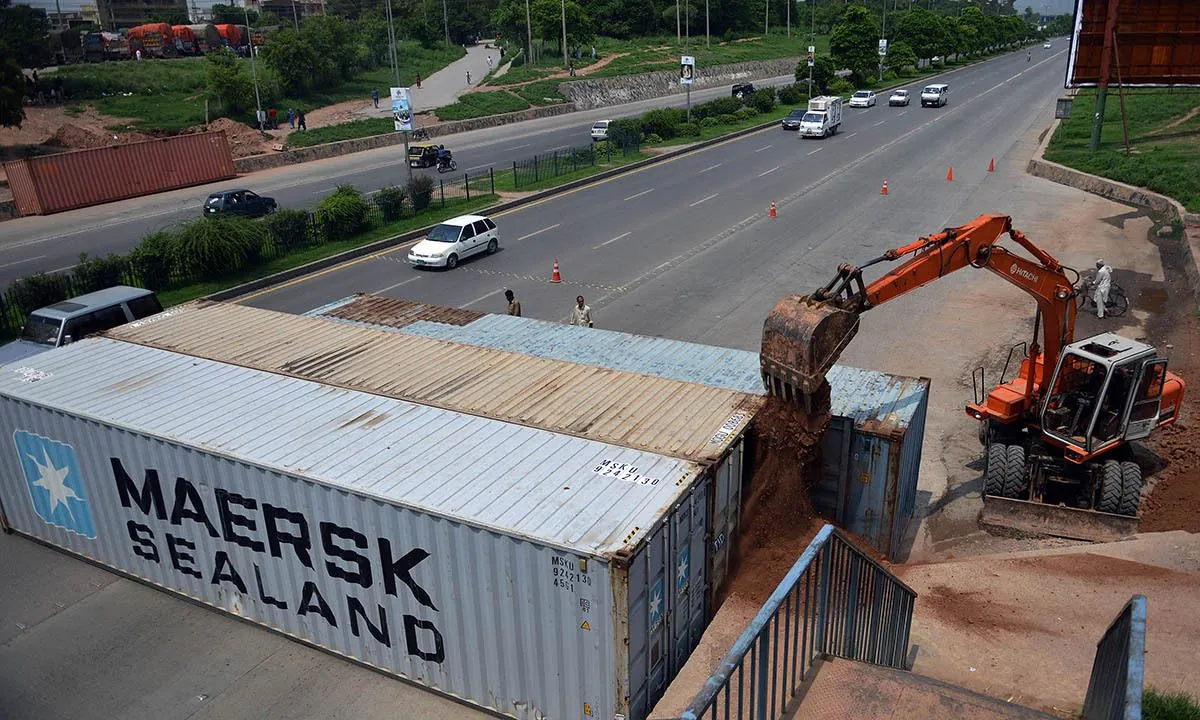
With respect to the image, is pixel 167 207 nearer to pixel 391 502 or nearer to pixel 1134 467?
pixel 391 502

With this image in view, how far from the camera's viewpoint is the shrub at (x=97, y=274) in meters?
24.1

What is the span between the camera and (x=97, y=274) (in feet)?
80.0

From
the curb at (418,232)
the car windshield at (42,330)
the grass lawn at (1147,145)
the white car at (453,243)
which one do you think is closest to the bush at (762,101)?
the curb at (418,232)

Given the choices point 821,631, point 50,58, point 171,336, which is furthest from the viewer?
point 50,58

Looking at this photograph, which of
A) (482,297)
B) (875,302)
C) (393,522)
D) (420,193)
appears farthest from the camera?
(420,193)

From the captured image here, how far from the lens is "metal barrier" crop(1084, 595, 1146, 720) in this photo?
16.9 ft

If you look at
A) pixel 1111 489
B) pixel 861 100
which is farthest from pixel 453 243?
pixel 861 100

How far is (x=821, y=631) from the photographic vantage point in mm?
7445

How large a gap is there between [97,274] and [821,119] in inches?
1619

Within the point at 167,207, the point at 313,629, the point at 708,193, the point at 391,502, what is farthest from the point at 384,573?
the point at 167,207

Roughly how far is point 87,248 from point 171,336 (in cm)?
2204

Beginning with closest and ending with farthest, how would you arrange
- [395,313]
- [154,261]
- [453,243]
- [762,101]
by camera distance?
[395,313]
[154,261]
[453,243]
[762,101]

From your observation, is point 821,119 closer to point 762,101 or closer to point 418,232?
point 762,101

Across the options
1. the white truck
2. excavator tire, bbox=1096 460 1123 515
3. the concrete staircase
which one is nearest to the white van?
the white truck
